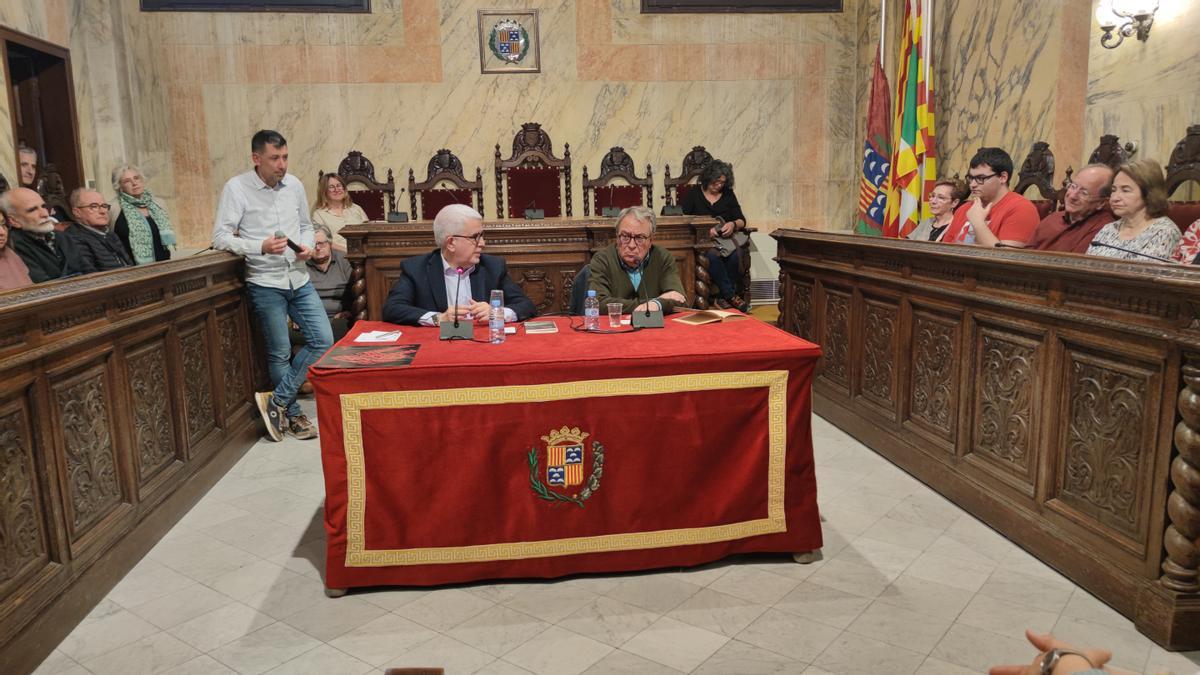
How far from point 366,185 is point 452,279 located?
191 inches

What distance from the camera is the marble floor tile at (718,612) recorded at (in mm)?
2748

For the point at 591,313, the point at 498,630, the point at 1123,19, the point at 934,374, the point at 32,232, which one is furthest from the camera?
the point at 1123,19

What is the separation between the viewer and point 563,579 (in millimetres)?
3094

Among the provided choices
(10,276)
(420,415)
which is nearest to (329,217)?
(10,276)

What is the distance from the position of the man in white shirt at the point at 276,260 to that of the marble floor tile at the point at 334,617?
2367mm

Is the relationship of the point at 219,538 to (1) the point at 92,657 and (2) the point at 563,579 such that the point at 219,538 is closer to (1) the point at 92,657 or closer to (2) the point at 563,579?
(1) the point at 92,657

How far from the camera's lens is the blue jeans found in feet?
16.4

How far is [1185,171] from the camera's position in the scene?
469cm

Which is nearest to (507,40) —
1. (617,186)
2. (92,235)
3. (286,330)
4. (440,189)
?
(440,189)

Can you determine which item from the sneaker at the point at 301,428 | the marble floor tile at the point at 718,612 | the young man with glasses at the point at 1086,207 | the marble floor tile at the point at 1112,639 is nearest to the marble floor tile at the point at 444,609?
the marble floor tile at the point at 718,612

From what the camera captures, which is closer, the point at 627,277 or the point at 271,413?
the point at 627,277

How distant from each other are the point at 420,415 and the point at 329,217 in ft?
16.1

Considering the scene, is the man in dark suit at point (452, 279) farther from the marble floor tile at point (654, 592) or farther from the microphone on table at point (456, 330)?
the marble floor tile at point (654, 592)

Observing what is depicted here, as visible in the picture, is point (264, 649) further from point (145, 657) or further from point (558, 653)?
point (558, 653)
